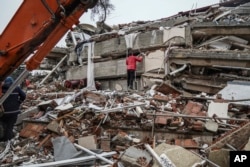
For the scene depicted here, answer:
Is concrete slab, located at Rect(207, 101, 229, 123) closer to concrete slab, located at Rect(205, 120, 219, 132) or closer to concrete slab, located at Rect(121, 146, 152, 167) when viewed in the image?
concrete slab, located at Rect(205, 120, 219, 132)

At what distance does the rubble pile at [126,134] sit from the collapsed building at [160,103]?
0.7 inches

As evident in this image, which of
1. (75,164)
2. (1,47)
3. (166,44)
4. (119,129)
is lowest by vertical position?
(75,164)

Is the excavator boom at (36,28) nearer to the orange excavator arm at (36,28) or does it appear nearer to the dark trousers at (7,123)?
the orange excavator arm at (36,28)

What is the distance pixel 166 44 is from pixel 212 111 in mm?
5389

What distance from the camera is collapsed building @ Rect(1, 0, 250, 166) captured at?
5.39m

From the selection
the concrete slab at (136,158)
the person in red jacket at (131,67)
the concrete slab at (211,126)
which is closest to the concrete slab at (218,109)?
the concrete slab at (211,126)

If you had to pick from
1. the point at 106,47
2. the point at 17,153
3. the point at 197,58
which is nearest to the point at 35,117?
the point at 17,153

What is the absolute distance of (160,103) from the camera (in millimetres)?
8438

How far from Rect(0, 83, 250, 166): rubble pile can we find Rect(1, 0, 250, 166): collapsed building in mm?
19

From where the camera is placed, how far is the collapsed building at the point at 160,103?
539 cm

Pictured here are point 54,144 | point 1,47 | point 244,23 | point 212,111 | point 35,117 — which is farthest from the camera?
point 244,23

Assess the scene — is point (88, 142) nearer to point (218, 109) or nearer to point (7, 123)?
point (7, 123)

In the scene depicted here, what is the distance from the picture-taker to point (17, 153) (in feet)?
20.4

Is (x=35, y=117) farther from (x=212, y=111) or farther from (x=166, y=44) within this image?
(x=166, y=44)
